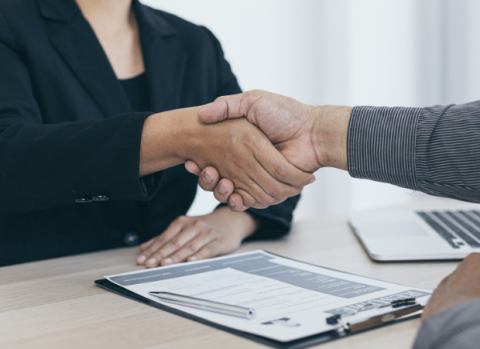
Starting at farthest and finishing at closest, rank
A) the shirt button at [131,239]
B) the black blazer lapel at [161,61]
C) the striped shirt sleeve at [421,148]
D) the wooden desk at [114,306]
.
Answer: the black blazer lapel at [161,61] → the shirt button at [131,239] → the striped shirt sleeve at [421,148] → the wooden desk at [114,306]

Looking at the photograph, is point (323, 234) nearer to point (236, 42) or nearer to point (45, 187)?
point (45, 187)

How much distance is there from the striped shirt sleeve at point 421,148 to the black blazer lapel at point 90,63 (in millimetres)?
614

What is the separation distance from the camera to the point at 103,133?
0.87m

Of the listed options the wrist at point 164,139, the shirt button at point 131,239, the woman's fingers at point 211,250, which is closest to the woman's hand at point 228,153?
the wrist at point 164,139

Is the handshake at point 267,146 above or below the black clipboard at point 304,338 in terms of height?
above

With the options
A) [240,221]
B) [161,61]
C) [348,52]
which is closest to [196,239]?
[240,221]

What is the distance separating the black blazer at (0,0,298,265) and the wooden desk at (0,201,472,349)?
13cm

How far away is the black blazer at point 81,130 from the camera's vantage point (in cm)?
88

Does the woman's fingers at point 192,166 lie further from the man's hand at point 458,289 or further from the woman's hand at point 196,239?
the man's hand at point 458,289

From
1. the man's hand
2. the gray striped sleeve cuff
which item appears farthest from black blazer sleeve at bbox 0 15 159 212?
the man's hand

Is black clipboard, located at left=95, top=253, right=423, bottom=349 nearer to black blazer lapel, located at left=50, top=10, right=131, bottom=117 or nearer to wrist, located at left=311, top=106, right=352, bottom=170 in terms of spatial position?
wrist, located at left=311, top=106, right=352, bottom=170

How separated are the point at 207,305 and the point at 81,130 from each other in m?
0.46

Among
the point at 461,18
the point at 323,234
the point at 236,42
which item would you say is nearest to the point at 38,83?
the point at 323,234

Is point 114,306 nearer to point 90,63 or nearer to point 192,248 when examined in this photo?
point 192,248
